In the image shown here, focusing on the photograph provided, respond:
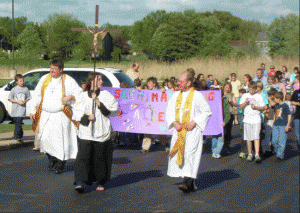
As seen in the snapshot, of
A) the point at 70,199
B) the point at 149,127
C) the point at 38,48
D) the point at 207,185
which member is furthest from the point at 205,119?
the point at 38,48

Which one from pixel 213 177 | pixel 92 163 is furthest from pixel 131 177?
pixel 213 177

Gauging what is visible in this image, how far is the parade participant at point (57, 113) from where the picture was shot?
27.4 feet

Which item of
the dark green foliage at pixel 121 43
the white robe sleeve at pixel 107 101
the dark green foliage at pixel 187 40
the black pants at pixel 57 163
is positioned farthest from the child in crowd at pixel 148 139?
the dark green foliage at pixel 121 43

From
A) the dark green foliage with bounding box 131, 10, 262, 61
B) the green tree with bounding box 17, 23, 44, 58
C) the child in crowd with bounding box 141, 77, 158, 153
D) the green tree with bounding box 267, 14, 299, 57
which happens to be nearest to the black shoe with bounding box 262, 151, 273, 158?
the child in crowd with bounding box 141, 77, 158, 153

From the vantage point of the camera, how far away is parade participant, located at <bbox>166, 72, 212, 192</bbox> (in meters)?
7.34

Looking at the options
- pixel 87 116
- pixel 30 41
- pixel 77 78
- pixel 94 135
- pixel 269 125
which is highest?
pixel 30 41

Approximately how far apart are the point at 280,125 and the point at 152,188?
417 centimetres

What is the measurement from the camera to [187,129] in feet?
24.2

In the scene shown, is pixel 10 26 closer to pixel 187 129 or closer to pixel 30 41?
pixel 30 41

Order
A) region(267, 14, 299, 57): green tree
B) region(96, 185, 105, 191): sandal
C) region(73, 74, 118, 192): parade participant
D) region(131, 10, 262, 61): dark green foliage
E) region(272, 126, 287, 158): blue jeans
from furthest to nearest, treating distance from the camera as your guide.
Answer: region(267, 14, 299, 57): green tree < region(131, 10, 262, 61): dark green foliage < region(272, 126, 287, 158): blue jeans < region(96, 185, 105, 191): sandal < region(73, 74, 118, 192): parade participant

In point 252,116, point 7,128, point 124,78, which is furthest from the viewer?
point 124,78

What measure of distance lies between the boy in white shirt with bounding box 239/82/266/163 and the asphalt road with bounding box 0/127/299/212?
0.44 meters

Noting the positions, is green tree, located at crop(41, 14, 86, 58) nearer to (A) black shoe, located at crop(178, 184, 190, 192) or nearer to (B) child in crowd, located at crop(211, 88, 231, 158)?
(B) child in crowd, located at crop(211, 88, 231, 158)

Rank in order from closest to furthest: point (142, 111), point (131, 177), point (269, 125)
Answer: point (131, 177), point (269, 125), point (142, 111)
